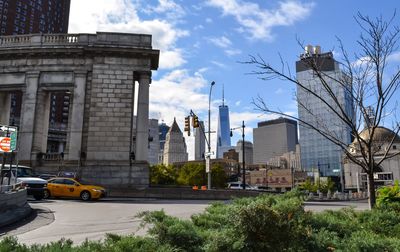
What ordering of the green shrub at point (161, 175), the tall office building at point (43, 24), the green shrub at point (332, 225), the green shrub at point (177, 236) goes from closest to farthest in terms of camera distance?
the green shrub at point (177, 236), the green shrub at point (332, 225), the green shrub at point (161, 175), the tall office building at point (43, 24)

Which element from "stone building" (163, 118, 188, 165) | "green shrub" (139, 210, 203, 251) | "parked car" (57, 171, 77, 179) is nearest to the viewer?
"green shrub" (139, 210, 203, 251)

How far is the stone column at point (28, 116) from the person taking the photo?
34.4 m

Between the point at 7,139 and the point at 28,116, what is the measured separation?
66.9 ft

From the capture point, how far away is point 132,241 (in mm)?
4957

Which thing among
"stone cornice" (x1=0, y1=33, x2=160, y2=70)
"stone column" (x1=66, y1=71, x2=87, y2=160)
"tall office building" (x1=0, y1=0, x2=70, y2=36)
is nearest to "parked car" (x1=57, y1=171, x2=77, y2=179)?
"stone column" (x1=66, y1=71, x2=87, y2=160)

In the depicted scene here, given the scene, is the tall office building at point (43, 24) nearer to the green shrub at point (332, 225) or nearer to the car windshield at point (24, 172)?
the car windshield at point (24, 172)

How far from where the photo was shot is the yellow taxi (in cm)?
2564

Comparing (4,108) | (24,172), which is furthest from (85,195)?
(4,108)

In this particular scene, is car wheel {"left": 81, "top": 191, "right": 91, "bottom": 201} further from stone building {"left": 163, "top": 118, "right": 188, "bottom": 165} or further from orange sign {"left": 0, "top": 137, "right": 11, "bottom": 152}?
stone building {"left": 163, "top": 118, "right": 188, "bottom": 165}

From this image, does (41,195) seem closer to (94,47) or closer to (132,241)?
(94,47)

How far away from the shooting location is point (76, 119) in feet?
112

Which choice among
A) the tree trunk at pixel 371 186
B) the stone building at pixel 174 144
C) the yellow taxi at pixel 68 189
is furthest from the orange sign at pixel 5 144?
the stone building at pixel 174 144

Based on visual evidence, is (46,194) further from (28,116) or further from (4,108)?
(4,108)

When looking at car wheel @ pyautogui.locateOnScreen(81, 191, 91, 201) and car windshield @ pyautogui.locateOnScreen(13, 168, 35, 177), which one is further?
car wheel @ pyautogui.locateOnScreen(81, 191, 91, 201)
